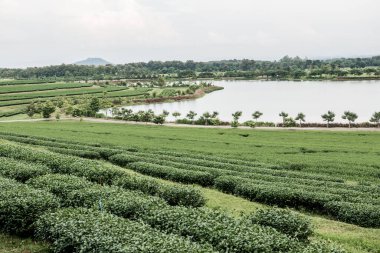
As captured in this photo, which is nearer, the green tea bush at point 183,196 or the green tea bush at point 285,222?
the green tea bush at point 285,222

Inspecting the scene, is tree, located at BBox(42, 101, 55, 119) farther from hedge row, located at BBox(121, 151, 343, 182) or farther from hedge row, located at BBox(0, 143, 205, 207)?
hedge row, located at BBox(0, 143, 205, 207)

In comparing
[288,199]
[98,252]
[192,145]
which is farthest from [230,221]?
[192,145]

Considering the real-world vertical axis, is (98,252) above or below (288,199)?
above

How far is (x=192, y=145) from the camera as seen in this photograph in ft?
149

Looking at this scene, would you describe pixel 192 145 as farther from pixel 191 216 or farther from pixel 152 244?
pixel 152 244

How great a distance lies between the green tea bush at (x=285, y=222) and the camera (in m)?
15.9

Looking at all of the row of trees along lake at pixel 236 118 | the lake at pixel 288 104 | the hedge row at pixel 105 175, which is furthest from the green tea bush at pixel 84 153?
the lake at pixel 288 104

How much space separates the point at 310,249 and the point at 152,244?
4862 millimetres

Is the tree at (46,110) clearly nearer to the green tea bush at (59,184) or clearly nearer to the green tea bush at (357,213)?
the green tea bush at (59,184)

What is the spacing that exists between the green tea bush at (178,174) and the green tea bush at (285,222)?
10251 mm

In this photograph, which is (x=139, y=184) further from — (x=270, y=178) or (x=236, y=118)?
(x=236, y=118)

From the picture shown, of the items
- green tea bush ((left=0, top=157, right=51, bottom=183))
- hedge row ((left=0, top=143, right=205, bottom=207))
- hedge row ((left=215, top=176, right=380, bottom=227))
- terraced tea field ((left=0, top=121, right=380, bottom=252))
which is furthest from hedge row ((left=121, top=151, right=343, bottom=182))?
green tea bush ((left=0, top=157, right=51, bottom=183))

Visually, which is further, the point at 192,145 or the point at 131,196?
the point at 192,145

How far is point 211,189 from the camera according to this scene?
2619 centimetres
